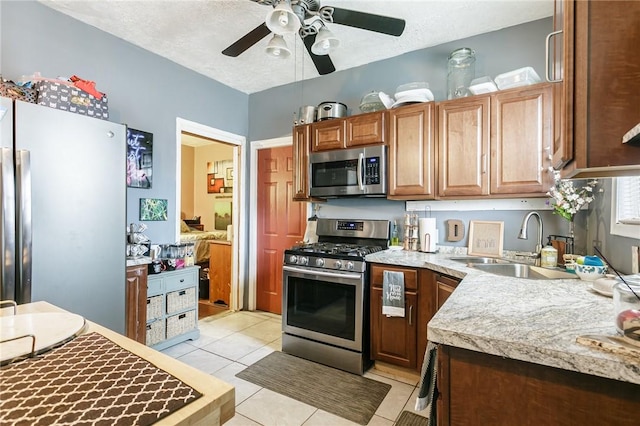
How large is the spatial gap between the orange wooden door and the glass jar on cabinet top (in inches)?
73.8

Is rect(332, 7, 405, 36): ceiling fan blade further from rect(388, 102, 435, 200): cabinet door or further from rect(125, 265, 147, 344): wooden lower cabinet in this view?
rect(125, 265, 147, 344): wooden lower cabinet

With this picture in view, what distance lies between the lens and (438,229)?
2.75 meters

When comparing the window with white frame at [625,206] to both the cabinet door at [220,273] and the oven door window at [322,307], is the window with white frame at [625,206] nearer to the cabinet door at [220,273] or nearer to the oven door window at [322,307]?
the oven door window at [322,307]

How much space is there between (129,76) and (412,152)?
2637 mm

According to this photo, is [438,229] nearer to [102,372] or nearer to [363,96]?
[363,96]

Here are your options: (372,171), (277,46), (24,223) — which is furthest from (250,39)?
(24,223)

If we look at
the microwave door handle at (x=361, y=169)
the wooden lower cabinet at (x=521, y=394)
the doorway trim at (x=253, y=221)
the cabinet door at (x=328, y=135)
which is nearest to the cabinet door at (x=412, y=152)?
the microwave door handle at (x=361, y=169)

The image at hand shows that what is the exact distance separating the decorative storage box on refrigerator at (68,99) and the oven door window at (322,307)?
6.51 feet

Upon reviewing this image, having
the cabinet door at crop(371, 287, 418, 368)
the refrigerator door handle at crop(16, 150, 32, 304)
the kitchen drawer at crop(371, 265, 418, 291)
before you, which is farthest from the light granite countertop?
the refrigerator door handle at crop(16, 150, 32, 304)

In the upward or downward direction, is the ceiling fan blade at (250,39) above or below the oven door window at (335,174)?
above

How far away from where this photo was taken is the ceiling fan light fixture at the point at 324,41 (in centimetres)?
185

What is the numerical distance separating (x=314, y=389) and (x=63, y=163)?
7.27ft

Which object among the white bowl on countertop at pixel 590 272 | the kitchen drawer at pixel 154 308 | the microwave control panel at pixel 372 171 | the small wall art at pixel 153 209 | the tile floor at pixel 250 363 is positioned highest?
the microwave control panel at pixel 372 171

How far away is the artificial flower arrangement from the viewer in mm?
1894
